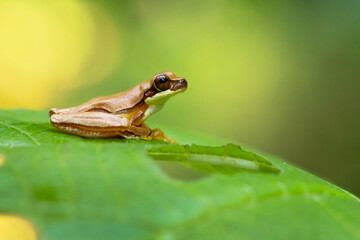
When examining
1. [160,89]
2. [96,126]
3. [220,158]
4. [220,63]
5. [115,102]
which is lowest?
[220,158]

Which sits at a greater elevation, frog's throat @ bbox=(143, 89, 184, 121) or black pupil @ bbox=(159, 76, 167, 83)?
black pupil @ bbox=(159, 76, 167, 83)

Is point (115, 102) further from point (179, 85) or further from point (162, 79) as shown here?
point (179, 85)

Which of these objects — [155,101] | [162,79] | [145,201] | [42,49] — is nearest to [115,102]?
[155,101]

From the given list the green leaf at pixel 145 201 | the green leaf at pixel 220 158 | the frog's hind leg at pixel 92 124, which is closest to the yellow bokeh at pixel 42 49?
the frog's hind leg at pixel 92 124

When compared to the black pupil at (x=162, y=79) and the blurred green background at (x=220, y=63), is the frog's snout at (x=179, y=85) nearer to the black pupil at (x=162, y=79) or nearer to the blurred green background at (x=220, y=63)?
the black pupil at (x=162, y=79)

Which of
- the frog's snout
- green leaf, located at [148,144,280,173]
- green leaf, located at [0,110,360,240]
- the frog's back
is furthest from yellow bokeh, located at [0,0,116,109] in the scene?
green leaf, located at [0,110,360,240]

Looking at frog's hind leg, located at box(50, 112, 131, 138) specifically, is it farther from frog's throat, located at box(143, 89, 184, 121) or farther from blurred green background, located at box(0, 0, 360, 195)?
blurred green background, located at box(0, 0, 360, 195)
